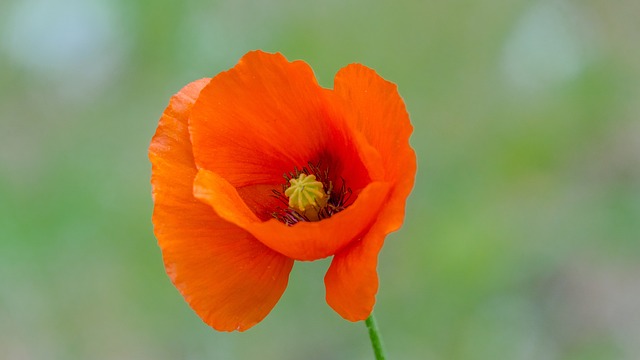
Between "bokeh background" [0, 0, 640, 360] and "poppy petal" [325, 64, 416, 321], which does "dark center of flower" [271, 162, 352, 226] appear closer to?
"poppy petal" [325, 64, 416, 321]

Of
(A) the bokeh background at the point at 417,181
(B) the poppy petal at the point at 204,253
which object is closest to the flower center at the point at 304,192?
(B) the poppy petal at the point at 204,253

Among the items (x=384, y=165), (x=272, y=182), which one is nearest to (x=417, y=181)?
(x=272, y=182)

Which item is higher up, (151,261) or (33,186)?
(33,186)

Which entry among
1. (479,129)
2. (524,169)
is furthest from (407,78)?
(524,169)

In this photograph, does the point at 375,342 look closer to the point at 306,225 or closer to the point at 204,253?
the point at 306,225

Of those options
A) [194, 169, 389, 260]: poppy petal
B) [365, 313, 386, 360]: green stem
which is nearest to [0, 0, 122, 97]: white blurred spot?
[194, 169, 389, 260]: poppy petal

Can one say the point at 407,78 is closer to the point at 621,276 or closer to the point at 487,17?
the point at 487,17
